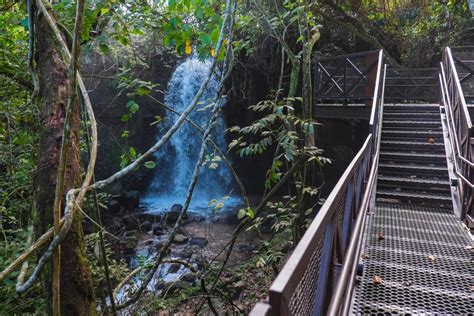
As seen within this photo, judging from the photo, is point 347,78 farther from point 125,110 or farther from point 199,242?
point 125,110

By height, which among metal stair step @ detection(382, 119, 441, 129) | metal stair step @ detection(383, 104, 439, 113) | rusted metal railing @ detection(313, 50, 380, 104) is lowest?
metal stair step @ detection(382, 119, 441, 129)

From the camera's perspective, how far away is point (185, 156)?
50.2ft

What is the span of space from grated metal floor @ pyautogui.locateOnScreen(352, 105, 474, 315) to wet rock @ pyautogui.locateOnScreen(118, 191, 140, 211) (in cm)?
1021

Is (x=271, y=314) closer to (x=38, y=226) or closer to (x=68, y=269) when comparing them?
(x=68, y=269)

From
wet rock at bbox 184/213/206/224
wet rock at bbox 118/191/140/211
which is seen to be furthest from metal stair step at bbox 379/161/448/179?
wet rock at bbox 118/191/140/211

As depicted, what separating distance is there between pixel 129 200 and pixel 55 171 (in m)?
11.9

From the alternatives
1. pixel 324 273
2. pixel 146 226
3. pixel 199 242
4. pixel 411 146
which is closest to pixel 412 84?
pixel 411 146

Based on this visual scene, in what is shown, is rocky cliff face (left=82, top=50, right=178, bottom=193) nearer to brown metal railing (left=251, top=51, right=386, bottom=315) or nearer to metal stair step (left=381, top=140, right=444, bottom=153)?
metal stair step (left=381, top=140, right=444, bottom=153)

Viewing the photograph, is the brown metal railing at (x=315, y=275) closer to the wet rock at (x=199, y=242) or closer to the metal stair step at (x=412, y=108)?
the metal stair step at (x=412, y=108)

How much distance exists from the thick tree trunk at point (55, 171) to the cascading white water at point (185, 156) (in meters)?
11.6

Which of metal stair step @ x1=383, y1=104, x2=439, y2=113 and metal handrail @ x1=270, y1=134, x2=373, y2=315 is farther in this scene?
metal stair step @ x1=383, y1=104, x2=439, y2=113

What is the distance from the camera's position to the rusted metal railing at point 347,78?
28.5ft

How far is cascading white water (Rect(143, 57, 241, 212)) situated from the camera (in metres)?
14.6

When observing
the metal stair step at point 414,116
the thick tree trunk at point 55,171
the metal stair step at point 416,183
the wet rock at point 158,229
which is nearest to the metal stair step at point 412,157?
the metal stair step at point 416,183
